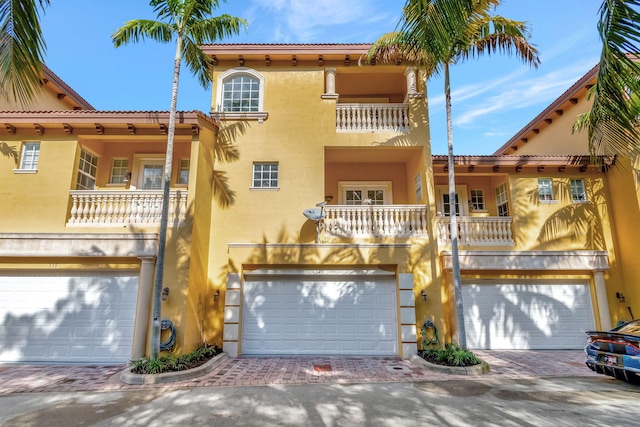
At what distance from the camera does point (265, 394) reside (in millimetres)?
6570

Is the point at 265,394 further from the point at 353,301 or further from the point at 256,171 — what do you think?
the point at 256,171

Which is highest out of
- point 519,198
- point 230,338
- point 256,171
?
point 256,171

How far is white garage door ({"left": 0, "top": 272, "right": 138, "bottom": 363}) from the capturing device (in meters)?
9.00

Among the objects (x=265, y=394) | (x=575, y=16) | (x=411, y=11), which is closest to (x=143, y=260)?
(x=265, y=394)

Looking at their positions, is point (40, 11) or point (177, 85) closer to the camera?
point (40, 11)

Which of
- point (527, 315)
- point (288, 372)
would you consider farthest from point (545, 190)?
point (288, 372)

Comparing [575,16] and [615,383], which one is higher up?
[575,16]

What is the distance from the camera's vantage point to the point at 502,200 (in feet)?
39.9

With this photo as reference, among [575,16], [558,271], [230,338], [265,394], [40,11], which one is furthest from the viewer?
[558,271]

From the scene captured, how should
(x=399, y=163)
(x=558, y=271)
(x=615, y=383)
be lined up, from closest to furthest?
(x=615, y=383) < (x=558, y=271) < (x=399, y=163)

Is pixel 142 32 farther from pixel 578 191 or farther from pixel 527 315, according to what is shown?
pixel 578 191

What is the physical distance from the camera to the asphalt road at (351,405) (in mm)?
5336

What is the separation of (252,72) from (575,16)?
358 inches

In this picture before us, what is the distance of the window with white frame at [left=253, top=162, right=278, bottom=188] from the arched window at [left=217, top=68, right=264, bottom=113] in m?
1.96
